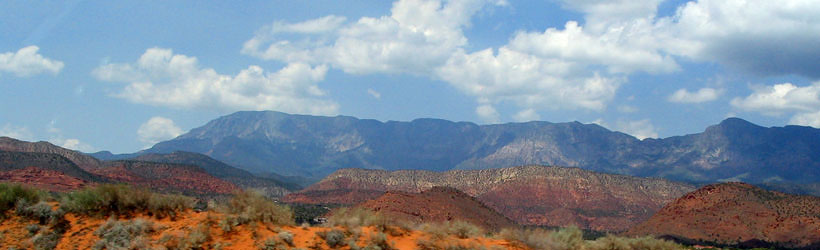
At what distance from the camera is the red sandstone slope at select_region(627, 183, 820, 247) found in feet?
268

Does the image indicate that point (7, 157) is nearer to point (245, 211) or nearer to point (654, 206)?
point (245, 211)

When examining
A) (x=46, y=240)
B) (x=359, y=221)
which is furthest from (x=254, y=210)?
(x=46, y=240)

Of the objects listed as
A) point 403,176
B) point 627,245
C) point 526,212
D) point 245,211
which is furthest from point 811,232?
point 403,176

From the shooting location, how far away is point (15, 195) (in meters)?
24.4

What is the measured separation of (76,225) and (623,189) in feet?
481

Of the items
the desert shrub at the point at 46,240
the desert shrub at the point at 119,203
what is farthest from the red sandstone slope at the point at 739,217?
the desert shrub at the point at 46,240

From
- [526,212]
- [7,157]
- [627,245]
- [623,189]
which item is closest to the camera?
[627,245]

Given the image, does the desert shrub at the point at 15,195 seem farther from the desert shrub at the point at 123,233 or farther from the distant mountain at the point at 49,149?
the distant mountain at the point at 49,149

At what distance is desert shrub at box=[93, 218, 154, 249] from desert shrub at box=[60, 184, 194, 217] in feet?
3.89

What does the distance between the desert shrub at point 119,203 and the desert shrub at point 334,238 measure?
5.84m

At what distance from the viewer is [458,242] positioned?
22844 mm

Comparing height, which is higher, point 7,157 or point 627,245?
point 7,157

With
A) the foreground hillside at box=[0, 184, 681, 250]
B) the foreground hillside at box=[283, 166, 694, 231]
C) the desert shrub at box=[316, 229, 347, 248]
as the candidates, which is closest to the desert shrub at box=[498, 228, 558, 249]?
the foreground hillside at box=[0, 184, 681, 250]

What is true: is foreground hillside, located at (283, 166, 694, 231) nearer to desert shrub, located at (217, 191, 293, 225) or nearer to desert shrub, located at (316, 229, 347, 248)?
desert shrub, located at (217, 191, 293, 225)
